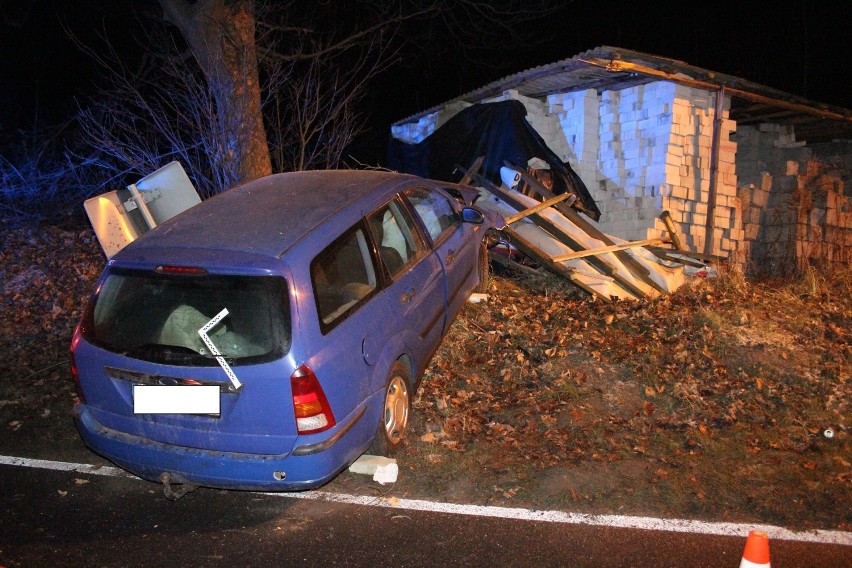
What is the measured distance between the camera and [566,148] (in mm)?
10984

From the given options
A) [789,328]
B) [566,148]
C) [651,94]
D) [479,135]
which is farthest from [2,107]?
[789,328]

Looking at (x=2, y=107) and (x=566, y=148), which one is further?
(x=2, y=107)

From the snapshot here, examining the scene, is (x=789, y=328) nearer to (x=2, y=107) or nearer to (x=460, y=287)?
(x=460, y=287)

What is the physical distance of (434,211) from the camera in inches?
231

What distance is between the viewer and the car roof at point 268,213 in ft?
13.3

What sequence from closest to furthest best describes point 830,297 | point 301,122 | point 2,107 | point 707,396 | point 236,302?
point 236,302 < point 707,396 < point 830,297 < point 301,122 < point 2,107

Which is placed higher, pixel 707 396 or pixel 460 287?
pixel 460 287

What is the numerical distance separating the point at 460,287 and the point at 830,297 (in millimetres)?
4784

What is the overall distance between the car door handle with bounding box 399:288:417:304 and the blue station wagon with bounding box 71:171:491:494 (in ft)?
0.46

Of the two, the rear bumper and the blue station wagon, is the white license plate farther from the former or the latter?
the rear bumper

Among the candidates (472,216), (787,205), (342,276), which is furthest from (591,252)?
(787,205)

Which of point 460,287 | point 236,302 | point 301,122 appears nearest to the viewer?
point 236,302

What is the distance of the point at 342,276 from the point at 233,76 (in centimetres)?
522

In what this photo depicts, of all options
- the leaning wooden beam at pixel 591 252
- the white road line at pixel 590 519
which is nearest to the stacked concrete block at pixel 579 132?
the leaning wooden beam at pixel 591 252
